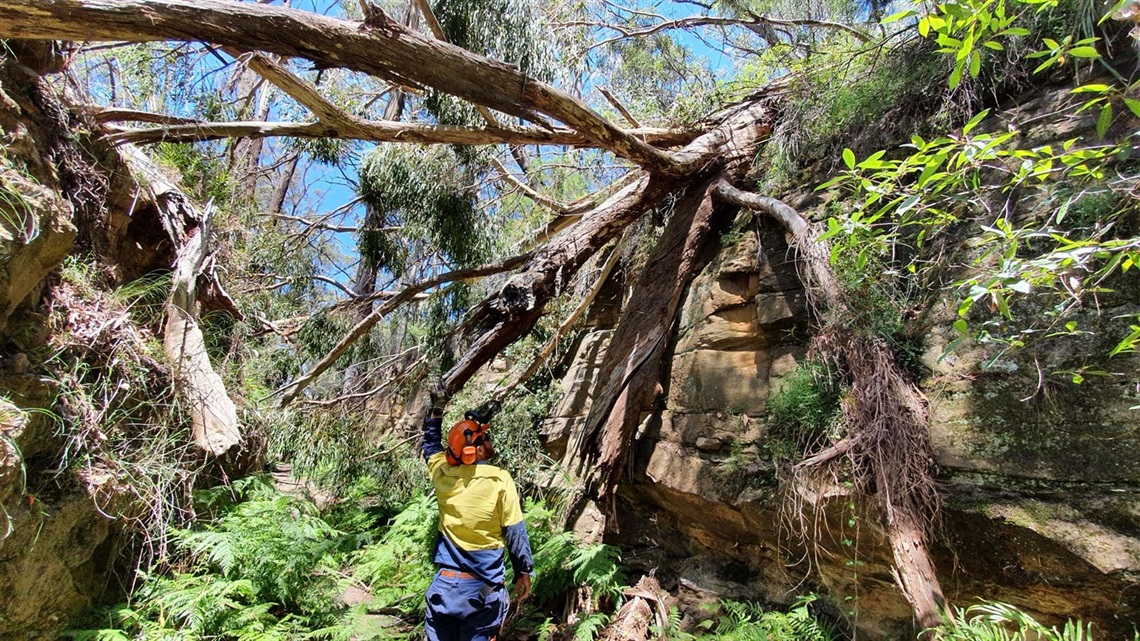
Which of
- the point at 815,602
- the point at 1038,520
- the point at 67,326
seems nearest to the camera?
the point at 1038,520

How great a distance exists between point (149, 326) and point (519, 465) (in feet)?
11.8

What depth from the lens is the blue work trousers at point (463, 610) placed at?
12.5 ft

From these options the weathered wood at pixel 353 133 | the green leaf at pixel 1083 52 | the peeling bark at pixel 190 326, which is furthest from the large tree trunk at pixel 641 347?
the green leaf at pixel 1083 52

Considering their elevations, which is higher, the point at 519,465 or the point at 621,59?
the point at 621,59

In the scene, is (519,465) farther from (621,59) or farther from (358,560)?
(621,59)

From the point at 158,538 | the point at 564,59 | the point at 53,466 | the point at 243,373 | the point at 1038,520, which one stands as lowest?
the point at 1038,520

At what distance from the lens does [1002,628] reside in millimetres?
2662

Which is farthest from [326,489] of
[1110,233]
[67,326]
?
[1110,233]

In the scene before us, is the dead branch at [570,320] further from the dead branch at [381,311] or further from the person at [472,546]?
the person at [472,546]

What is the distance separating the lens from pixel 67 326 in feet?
13.6

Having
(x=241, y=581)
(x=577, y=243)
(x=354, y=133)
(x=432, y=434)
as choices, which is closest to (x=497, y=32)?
(x=354, y=133)

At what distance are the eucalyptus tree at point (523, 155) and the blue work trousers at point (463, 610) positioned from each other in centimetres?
136

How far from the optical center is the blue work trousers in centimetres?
380

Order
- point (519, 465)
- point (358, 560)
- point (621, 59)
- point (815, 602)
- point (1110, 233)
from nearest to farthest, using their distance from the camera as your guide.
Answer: point (1110, 233)
point (815, 602)
point (358, 560)
point (519, 465)
point (621, 59)
